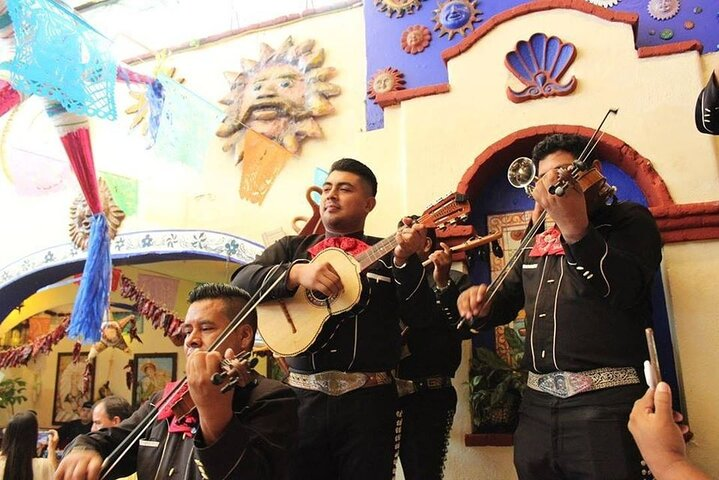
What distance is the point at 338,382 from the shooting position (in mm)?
2301

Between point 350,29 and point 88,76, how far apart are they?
193 centimetres

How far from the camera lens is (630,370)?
195cm

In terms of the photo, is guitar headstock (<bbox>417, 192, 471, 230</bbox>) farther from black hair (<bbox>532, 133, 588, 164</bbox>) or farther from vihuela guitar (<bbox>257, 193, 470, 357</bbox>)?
black hair (<bbox>532, 133, 588, 164</bbox>)

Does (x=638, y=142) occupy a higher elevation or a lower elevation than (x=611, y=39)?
lower

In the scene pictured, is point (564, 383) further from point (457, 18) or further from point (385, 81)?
point (457, 18)

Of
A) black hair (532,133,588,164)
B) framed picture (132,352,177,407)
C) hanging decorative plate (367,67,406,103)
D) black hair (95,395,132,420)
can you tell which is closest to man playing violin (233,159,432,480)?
black hair (532,133,588,164)

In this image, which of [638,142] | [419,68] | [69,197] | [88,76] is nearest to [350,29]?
[419,68]

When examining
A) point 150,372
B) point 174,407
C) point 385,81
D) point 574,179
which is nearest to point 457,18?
point 385,81

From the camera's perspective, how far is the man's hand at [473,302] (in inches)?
83.0

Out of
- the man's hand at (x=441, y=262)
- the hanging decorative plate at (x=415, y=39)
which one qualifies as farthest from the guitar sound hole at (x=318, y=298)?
the hanging decorative plate at (x=415, y=39)

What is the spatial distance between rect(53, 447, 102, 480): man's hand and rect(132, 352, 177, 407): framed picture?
724 cm

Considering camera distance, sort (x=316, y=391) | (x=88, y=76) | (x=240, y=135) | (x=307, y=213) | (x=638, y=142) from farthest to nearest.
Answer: (x=240, y=135)
(x=307, y=213)
(x=88, y=76)
(x=638, y=142)
(x=316, y=391)

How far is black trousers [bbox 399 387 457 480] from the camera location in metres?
2.69

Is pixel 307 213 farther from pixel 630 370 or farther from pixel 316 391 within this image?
pixel 630 370
